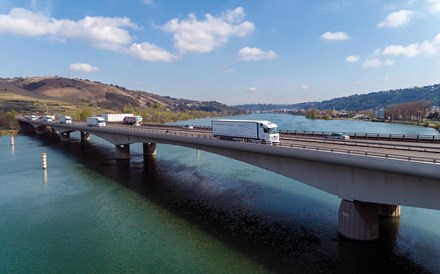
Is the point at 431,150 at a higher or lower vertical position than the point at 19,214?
higher

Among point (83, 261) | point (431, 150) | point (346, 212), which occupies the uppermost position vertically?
point (431, 150)

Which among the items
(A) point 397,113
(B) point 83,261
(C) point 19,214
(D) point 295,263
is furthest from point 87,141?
(A) point 397,113

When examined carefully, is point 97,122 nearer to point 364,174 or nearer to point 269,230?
point 269,230

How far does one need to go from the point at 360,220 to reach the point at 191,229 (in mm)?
13930

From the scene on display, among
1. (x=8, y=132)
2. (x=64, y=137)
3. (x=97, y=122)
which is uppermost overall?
(x=97, y=122)

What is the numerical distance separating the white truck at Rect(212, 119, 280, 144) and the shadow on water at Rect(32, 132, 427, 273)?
6837 millimetres

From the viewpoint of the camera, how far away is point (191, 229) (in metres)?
27.6

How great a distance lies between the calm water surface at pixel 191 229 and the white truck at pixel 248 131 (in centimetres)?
678

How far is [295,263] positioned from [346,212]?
18.7 ft

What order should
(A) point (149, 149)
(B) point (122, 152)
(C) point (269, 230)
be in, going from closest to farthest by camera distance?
(C) point (269, 230)
(B) point (122, 152)
(A) point (149, 149)

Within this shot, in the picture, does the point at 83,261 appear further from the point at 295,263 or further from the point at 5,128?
the point at 5,128

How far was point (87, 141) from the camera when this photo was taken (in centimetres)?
9756

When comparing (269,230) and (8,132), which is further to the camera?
(8,132)

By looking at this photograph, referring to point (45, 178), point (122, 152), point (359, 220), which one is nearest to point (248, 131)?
point (359, 220)
